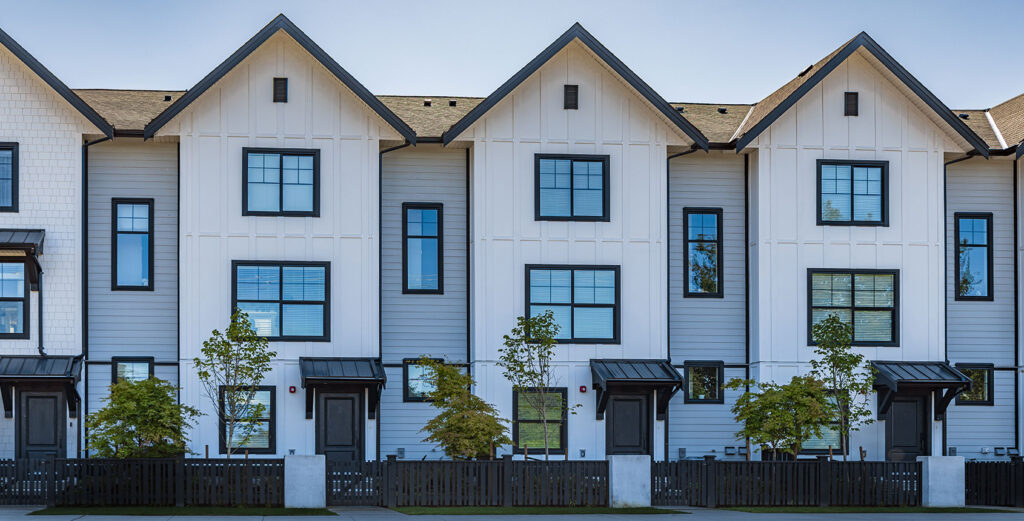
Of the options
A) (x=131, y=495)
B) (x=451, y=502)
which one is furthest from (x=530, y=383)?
(x=131, y=495)

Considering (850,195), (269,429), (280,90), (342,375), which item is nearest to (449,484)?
(342,375)

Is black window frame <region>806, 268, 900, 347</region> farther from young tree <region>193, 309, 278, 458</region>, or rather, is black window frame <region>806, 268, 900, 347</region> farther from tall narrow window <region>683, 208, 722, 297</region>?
young tree <region>193, 309, 278, 458</region>

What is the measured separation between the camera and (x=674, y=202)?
118 feet

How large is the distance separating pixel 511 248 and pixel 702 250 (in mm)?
5255

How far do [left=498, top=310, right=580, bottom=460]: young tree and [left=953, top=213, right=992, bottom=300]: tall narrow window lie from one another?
1130 centimetres

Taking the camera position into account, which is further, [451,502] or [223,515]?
[451,502]

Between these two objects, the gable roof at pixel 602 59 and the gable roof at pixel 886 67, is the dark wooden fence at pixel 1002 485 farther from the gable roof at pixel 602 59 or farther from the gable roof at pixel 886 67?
the gable roof at pixel 602 59

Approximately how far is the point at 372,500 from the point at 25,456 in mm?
9425

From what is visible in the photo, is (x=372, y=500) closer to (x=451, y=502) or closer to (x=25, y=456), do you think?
(x=451, y=502)

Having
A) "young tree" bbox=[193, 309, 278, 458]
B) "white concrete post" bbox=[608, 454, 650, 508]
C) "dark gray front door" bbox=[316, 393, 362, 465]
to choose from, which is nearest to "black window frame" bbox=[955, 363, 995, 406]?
"white concrete post" bbox=[608, 454, 650, 508]

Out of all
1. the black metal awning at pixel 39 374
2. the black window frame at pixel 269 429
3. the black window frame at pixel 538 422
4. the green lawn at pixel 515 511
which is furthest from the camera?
the black window frame at pixel 538 422

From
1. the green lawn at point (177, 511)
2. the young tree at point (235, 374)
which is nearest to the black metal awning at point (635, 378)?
the young tree at point (235, 374)

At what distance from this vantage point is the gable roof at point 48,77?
32500 mm

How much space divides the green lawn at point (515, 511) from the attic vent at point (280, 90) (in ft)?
35.6
